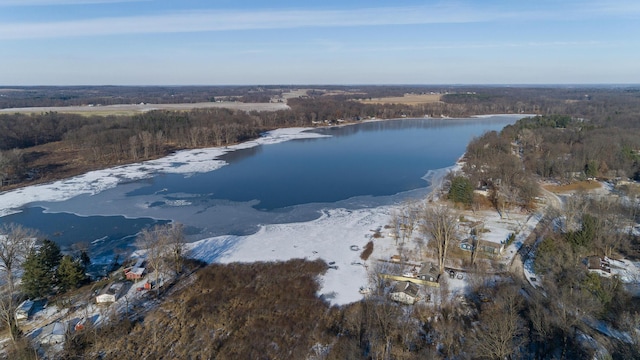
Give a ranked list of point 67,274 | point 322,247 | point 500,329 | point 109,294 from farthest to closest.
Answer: point 322,247 < point 67,274 < point 109,294 < point 500,329

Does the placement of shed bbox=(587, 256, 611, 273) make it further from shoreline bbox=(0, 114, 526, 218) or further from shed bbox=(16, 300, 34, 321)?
shoreline bbox=(0, 114, 526, 218)

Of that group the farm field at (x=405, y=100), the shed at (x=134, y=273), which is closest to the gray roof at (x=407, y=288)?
the shed at (x=134, y=273)

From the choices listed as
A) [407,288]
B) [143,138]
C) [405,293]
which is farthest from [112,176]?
[405,293]

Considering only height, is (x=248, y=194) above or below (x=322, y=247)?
above

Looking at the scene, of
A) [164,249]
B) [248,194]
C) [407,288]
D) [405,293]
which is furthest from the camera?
[248,194]

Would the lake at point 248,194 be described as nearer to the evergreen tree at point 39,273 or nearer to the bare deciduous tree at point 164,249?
the bare deciduous tree at point 164,249

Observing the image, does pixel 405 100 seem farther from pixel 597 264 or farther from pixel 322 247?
pixel 597 264

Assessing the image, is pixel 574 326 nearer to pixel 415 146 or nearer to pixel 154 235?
pixel 154 235
